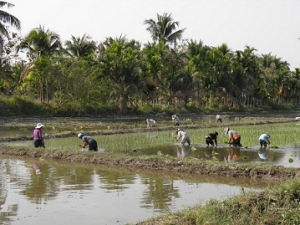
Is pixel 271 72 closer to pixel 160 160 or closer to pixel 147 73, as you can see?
pixel 147 73

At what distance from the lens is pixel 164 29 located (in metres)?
41.0

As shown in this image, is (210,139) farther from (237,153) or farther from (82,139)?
(82,139)


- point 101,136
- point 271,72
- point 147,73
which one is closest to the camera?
point 101,136

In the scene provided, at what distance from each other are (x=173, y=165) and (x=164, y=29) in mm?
30994

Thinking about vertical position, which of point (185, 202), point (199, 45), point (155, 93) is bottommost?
point (185, 202)

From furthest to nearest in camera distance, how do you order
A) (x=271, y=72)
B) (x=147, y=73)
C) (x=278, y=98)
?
(x=278, y=98) → (x=271, y=72) → (x=147, y=73)

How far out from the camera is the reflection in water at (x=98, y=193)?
22.7 ft

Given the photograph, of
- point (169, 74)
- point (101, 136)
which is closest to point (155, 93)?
point (169, 74)

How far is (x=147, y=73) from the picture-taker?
36250 millimetres

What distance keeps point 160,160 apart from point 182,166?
730mm

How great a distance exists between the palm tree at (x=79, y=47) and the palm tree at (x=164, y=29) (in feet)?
24.1

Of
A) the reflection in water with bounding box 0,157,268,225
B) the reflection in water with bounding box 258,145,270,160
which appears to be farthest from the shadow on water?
the reflection in water with bounding box 0,157,268,225

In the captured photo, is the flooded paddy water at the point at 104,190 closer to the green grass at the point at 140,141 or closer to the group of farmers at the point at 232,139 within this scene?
the group of farmers at the point at 232,139

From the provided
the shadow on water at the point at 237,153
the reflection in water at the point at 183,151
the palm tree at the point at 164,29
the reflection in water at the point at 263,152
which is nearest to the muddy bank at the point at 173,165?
the shadow on water at the point at 237,153
